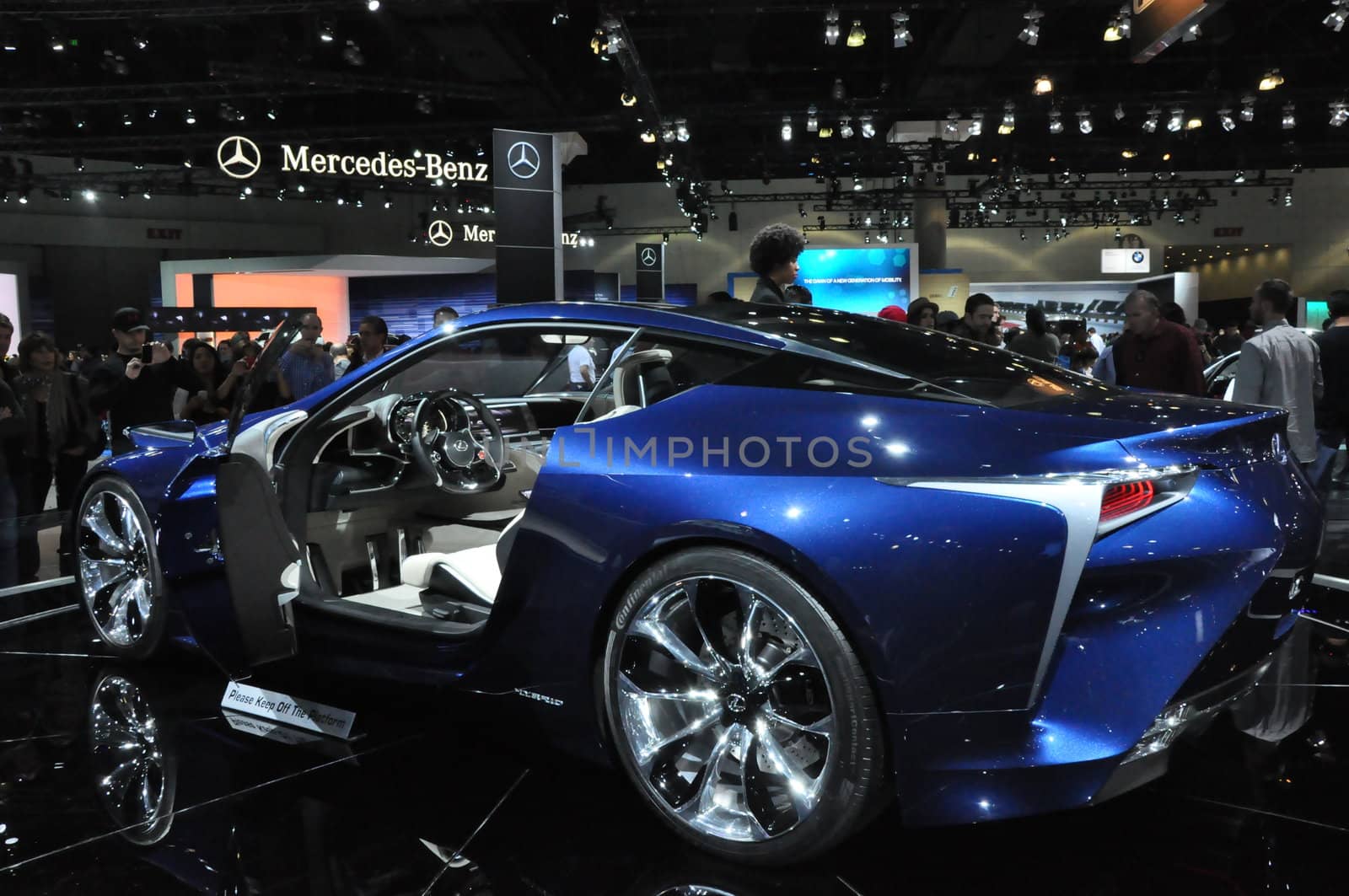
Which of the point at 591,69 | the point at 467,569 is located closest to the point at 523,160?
the point at 467,569

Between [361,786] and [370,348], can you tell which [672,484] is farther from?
[370,348]

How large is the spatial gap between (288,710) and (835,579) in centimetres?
190

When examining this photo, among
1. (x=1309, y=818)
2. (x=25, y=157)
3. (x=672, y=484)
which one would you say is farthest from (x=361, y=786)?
(x=25, y=157)

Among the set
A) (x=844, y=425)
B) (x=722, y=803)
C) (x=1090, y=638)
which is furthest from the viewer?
(x=722, y=803)

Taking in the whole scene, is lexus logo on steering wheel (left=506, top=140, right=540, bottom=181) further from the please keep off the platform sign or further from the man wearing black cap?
the please keep off the platform sign

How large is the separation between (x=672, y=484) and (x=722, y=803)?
68 centimetres

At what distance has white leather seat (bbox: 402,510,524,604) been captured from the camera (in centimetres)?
291

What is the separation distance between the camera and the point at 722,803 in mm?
2229

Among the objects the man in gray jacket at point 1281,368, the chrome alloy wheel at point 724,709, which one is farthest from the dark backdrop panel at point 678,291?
the chrome alloy wheel at point 724,709

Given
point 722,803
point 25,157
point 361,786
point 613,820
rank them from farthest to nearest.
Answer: point 25,157 → point 361,786 → point 613,820 → point 722,803

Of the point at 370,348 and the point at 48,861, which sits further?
the point at 370,348

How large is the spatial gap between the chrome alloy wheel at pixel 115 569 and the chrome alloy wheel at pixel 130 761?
0.69ft

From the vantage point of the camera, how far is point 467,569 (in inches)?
118

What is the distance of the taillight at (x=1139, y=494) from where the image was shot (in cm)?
186
